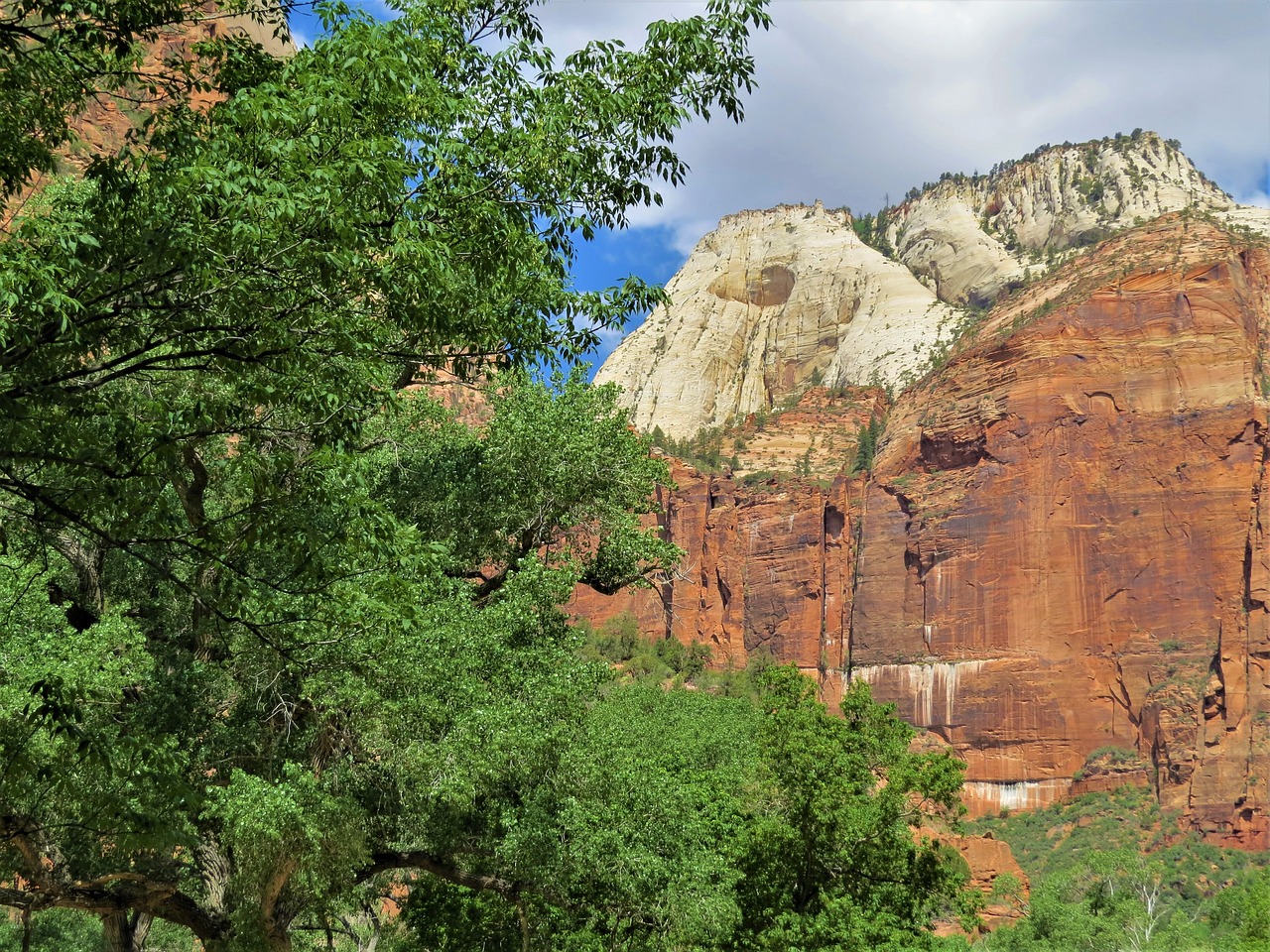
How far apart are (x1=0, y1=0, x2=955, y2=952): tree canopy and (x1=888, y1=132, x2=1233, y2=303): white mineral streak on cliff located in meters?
131

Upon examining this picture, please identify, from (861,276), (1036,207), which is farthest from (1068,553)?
(1036,207)

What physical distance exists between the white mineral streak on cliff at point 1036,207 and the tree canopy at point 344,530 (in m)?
131

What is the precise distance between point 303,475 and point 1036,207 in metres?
162

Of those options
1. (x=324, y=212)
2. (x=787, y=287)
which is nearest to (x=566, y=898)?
(x=324, y=212)

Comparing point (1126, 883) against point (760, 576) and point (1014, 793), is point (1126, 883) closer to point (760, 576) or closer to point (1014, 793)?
point (1014, 793)

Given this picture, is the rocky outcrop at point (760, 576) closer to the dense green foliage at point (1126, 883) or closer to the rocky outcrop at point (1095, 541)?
the rocky outcrop at point (1095, 541)

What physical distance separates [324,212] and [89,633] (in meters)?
7.29

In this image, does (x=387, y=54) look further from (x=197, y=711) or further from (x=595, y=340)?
(x=197, y=711)

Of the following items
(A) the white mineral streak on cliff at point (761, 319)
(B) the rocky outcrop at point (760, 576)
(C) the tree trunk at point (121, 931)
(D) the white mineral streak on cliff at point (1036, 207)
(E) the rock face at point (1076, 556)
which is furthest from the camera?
(A) the white mineral streak on cliff at point (761, 319)

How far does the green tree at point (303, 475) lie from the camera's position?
7.60 m

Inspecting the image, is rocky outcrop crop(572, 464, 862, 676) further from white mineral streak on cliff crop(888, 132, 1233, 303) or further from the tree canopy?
the tree canopy

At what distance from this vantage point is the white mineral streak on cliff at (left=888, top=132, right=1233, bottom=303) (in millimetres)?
142625

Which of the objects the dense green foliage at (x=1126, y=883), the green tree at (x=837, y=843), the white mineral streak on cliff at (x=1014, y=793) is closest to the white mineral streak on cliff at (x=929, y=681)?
the white mineral streak on cliff at (x=1014, y=793)

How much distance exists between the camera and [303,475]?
29.1 ft
